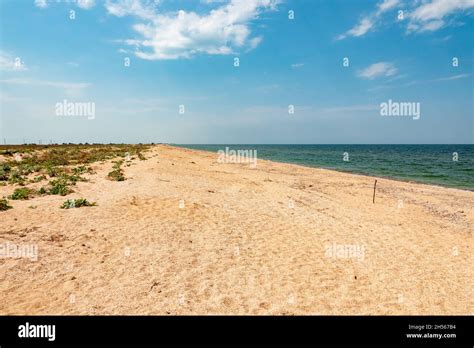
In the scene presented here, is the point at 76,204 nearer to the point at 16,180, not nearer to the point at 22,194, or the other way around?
the point at 22,194

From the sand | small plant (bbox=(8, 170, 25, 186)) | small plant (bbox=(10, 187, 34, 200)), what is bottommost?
the sand

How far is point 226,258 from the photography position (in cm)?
1061

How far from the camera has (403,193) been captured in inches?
1053

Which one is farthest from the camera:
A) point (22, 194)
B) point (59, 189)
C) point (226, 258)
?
point (59, 189)

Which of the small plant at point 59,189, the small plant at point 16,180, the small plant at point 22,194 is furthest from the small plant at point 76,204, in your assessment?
the small plant at point 16,180

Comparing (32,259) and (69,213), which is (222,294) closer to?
(32,259)

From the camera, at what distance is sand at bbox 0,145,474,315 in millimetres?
7941

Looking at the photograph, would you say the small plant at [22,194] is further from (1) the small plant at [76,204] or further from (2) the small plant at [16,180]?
(1) the small plant at [76,204]

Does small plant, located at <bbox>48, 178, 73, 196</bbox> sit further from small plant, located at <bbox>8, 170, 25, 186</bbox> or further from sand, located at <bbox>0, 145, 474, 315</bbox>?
small plant, located at <bbox>8, 170, 25, 186</bbox>

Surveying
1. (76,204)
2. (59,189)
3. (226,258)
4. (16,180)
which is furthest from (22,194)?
(226,258)

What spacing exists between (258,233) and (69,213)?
879 cm

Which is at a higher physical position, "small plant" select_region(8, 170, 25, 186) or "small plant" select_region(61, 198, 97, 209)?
"small plant" select_region(8, 170, 25, 186)

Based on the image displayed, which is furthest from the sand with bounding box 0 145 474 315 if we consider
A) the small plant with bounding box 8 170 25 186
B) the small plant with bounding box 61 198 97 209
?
the small plant with bounding box 8 170 25 186
